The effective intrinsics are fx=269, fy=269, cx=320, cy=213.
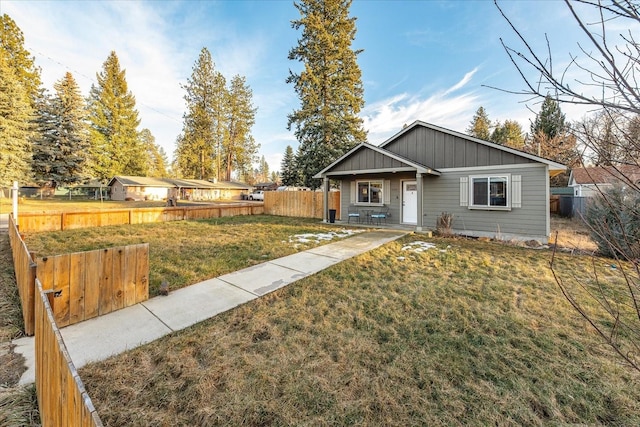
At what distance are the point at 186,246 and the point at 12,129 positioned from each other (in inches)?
868

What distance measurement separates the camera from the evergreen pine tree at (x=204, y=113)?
3166 centimetres

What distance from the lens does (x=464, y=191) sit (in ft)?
32.9

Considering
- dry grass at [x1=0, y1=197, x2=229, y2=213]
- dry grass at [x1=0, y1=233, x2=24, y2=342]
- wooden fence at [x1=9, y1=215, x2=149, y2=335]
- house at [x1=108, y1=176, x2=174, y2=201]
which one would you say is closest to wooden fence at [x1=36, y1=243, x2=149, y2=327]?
wooden fence at [x1=9, y1=215, x2=149, y2=335]

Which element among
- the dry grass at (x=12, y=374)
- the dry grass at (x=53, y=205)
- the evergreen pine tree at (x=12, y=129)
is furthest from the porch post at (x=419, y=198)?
the evergreen pine tree at (x=12, y=129)

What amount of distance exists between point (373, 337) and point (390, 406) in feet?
3.30

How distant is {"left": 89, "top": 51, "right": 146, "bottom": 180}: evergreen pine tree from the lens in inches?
1197

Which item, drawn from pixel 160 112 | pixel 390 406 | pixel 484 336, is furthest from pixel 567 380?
pixel 160 112

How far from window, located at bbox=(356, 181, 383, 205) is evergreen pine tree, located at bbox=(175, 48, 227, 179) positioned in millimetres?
26508

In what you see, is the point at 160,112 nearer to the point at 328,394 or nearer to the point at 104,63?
the point at 104,63

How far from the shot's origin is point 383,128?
72.9 feet

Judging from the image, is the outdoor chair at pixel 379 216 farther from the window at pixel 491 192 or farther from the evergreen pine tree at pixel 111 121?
the evergreen pine tree at pixel 111 121

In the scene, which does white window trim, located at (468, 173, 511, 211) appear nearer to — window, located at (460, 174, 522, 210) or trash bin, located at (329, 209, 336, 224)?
window, located at (460, 174, 522, 210)

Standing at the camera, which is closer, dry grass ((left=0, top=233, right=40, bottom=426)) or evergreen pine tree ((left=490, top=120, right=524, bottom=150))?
dry grass ((left=0, top=233, right=40, bottom=426))

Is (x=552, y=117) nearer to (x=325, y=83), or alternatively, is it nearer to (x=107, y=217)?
(x=107, y=217)
